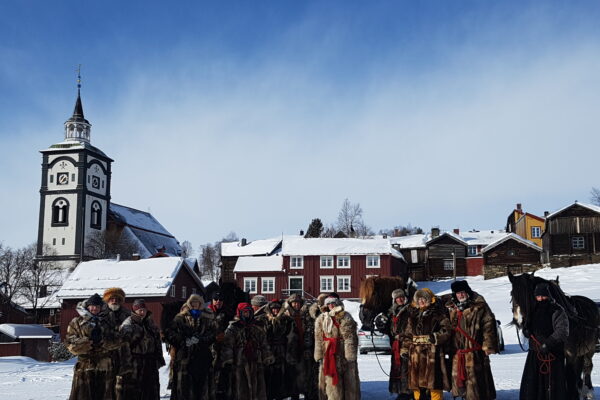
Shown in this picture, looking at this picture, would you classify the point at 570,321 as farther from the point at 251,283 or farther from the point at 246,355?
the point at 251,283

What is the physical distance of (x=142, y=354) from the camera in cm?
809

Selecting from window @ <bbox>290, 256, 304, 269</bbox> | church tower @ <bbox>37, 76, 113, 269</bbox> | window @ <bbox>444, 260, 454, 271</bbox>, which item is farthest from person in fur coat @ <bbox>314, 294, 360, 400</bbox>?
church tower @ <bbox>37, 76, 113, 269</bbox>

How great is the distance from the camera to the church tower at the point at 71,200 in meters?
74.2

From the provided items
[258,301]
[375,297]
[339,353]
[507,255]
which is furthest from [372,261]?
[339,353]

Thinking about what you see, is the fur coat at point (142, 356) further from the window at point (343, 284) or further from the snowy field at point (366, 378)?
the window at point (343, 284)

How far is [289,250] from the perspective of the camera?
49.6m

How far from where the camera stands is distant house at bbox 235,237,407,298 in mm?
48531

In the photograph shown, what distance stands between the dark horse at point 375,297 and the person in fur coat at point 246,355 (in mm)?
1947

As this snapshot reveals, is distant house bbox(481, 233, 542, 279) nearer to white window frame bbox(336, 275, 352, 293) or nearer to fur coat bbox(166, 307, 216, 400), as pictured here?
white window frame bbox(336, 275, 352, 293)

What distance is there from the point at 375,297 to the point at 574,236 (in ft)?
150

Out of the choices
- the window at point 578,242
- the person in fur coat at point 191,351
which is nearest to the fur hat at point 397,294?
the person in fur coat at point 191,351

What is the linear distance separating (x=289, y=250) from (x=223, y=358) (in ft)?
135

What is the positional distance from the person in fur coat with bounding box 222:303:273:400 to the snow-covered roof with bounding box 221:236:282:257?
51057mm

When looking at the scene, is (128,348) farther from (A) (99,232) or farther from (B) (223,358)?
(A) (99,232)
